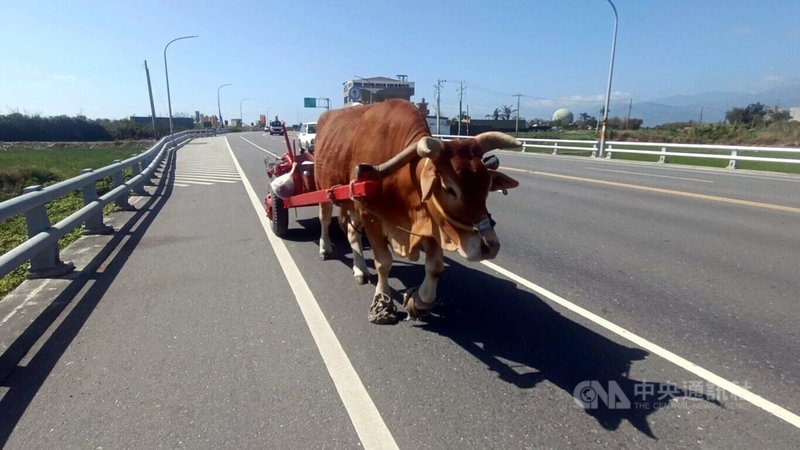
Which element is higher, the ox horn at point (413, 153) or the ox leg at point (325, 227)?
the ox horn at point (413, 153)

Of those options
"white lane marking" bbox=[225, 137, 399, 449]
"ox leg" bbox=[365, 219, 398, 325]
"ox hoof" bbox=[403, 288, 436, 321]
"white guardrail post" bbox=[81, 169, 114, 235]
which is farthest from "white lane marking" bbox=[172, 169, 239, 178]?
"ox hoof" bbox=[403, 288, 436, 321]

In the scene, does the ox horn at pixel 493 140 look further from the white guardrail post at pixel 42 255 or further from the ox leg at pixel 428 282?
the white guardrail post at pixel 42 255

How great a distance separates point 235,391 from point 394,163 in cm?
196

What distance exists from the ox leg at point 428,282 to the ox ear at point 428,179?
654 mm

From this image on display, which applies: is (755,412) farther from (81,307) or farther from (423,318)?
(81,307)

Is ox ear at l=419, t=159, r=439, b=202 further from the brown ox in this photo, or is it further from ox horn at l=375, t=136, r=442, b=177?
ox horn at l=375, t=136, r=442, b=177

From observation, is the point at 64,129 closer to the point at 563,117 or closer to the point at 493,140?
the point at 493,140

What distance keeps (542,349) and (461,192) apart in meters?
1.50

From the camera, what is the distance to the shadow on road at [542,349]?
3.03 metres

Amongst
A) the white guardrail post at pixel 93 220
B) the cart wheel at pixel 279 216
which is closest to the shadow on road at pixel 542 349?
the cart wheel at pixel 279 216

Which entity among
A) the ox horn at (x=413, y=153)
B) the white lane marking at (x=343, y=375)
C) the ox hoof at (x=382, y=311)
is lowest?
the white lane marking at (x=343, y=375)

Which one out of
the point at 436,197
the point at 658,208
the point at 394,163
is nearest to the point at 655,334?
the point at 436,197

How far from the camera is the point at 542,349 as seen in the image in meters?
3.71

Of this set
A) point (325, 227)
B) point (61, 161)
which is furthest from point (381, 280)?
point (61, 161)
